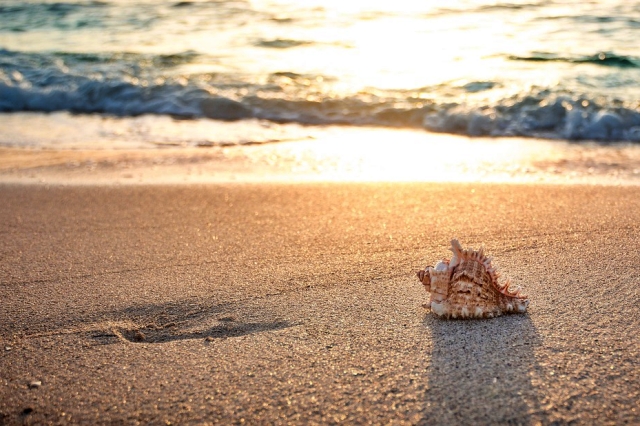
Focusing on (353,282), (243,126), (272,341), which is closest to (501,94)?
(243,126)

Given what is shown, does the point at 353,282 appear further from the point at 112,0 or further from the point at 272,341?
the point at 112,0

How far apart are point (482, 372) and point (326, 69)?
719 centimetres

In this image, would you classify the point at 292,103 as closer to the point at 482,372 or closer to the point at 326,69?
the point at 326,69

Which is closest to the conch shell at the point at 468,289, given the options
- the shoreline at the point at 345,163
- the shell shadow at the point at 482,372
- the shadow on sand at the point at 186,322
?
the shell shadow at the point at 482,372

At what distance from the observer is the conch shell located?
2324 millimetres

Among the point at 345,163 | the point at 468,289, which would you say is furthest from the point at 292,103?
the point at 468,289

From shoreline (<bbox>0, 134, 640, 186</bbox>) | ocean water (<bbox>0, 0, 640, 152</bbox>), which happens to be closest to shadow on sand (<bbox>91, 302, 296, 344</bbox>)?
shoreline (<bbox>0, 134, 640, 186</bbox>)

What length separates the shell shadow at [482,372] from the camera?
1889 mm

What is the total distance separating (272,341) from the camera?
2369 millimetres

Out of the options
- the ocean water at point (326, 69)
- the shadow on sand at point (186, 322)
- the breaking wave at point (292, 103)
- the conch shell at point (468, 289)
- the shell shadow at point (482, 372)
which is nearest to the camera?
the shell shadow at point (482, 372)

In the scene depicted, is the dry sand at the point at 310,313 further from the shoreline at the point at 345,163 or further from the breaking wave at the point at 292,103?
the breaking wave at the point at 292,103

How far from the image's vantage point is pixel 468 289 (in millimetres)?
2357

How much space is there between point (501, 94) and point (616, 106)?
3.80 ft

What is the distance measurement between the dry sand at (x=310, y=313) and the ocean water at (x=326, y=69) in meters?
2.41
